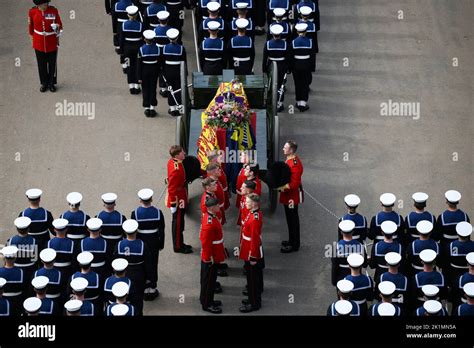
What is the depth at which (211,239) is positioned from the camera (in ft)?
69.2

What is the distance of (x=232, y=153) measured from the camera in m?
23.2

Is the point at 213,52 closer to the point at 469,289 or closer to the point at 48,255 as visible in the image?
the point at 48,255

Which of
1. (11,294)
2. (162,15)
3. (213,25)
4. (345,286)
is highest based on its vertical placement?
(162,15)

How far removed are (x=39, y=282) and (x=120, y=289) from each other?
108 cm

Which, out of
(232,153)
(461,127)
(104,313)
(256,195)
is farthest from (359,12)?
(104,313)

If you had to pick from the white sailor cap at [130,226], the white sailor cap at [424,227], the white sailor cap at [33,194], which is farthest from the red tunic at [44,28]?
the white sailor cap at [424,227]

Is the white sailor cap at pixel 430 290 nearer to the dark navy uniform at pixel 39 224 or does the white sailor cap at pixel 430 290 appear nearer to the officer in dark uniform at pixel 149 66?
the dark navy uniform at pixel 39 224

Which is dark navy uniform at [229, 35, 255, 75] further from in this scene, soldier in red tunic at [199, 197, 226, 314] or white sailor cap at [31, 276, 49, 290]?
white sailor cap at [31, 276, 49, 290]

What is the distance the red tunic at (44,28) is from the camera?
25.9 m

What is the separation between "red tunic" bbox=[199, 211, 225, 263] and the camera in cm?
2102

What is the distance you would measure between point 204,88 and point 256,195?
3.69 metres

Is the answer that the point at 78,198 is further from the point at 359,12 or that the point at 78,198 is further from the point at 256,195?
the point at 359,12

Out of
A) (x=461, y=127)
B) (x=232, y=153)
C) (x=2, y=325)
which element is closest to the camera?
(x=2, y=325)

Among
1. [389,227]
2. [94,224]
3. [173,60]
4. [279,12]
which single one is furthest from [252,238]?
[279,12]
